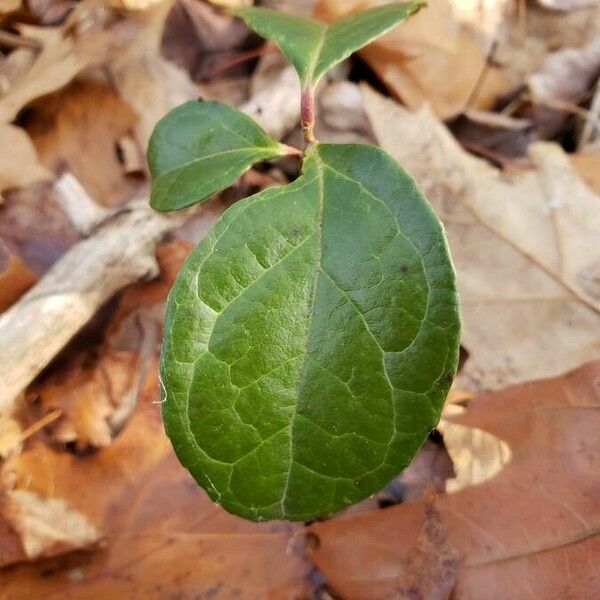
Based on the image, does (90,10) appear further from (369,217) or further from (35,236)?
(369,217)

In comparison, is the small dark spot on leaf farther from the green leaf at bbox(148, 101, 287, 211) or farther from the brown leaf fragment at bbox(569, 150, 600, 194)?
the brown leaf fragment at bbox(569, 150, 600, 194)

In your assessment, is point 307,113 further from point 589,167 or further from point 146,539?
point 589,167

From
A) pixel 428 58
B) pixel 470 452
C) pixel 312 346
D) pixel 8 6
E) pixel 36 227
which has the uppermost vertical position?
pixel 8 6

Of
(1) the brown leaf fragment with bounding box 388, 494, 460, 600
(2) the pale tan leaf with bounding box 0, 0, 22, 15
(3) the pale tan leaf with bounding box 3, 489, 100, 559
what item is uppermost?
(2) the pale tan leaf with bounding box 0, 0, 22, 15

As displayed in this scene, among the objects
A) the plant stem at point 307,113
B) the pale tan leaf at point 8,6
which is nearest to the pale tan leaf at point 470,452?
the plant stem at point 307,113

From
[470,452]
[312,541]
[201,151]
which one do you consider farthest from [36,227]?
[470,452]

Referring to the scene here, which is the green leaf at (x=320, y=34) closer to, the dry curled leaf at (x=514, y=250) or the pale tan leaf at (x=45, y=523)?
the dry curled leaf at (x=514, y=250)

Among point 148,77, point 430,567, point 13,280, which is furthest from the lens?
point 148,77

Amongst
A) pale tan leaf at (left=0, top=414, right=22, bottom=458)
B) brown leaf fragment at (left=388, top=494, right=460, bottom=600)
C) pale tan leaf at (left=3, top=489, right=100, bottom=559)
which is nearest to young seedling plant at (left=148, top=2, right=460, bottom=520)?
brown leaf fragment at (left=388, top=494, right=460, bottom=600)

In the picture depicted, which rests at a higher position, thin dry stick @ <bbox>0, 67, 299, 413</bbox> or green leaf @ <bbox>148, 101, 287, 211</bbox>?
green leaf @ <bbox>148, 101, 287, 211</bbox>
